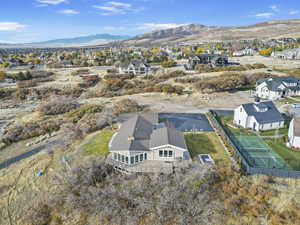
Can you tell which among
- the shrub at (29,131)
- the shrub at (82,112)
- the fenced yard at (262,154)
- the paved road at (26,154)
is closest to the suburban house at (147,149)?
the fenced yard at (262,154)

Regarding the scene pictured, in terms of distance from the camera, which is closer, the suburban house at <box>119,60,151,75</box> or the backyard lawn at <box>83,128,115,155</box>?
the backyard lawn at <box>83,128,115,155</box>

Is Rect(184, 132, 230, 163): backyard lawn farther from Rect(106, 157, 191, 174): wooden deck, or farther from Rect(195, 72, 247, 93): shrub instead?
Rect(195, 72, 247, 93): shrub

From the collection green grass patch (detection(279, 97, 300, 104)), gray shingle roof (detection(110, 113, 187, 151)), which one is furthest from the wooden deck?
green grass patch (detection(279, 97, 300, 104))

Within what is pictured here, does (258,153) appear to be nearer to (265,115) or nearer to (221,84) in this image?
(265,115)

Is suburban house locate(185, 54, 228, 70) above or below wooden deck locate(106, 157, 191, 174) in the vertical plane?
above

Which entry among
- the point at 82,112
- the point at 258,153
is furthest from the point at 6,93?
the point at 258,153

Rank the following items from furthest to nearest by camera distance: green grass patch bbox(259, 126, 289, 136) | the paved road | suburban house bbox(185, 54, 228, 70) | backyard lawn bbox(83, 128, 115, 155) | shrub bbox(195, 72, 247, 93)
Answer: suburban house bbox(185, 54, 228, 70) < shrub bbox(195, 72, 247, 93) < green grass patch bbox(259, 126, 289, 136) < the paved road < backyard lawn bbox(83, 128, 115, 155)

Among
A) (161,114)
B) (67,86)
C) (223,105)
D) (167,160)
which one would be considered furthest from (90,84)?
(167,160)
